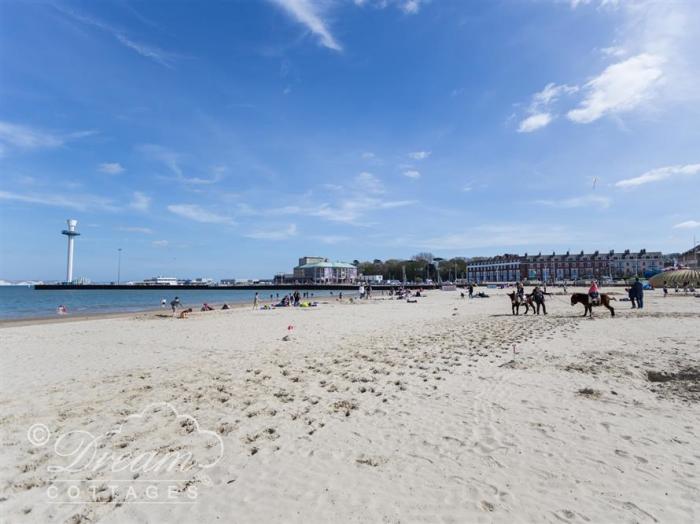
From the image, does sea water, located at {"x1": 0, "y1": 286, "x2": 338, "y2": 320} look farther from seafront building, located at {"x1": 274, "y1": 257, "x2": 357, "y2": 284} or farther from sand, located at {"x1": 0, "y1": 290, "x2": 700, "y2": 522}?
seafront building, located at {"x1": 274, "y1": 257, "x2": 357, "y2": 284}

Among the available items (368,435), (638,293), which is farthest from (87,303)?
(638,293)

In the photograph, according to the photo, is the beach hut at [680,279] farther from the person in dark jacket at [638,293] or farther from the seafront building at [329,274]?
the seafront building at [329,274]

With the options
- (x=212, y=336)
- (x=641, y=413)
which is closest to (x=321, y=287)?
(x=212, y=336)

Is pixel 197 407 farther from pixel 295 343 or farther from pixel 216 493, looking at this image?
pixel 295 343

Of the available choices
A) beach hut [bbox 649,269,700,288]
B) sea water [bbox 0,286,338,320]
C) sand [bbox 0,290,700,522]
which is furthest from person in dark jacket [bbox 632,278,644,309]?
sea water [bbox 0,286,338,320]

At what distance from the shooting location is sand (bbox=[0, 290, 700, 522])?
11.4ft

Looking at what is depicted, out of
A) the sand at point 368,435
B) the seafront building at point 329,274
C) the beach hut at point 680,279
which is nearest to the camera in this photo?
the sand at point 368,435

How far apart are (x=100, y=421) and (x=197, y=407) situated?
134 centimetres

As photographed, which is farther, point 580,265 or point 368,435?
point 580,265

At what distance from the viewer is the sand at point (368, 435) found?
347cm

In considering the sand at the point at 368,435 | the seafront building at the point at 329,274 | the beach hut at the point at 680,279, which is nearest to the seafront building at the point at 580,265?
the seafront building at the point at 329,274

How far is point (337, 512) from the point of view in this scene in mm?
3350

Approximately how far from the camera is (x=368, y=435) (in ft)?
16.3

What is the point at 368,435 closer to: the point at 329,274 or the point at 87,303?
the point at 87,303
